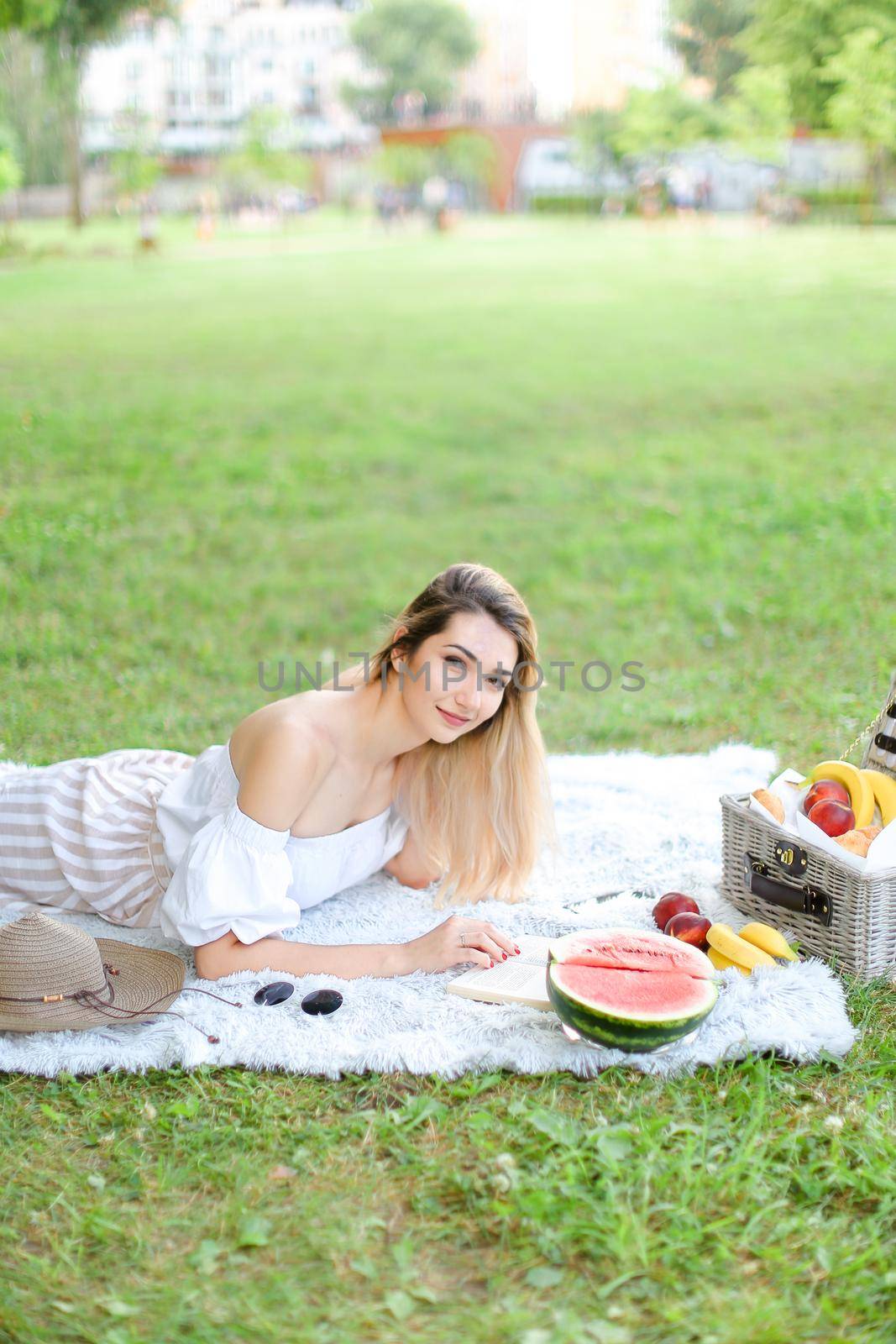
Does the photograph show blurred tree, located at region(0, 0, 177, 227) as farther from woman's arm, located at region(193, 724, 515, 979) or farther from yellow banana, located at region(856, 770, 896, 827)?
yellow banana, located at region(856, 770, 896, 827)

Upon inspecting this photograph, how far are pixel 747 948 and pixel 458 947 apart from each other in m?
0.79

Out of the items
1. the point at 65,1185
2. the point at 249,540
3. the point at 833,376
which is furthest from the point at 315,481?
the point at 65,1185

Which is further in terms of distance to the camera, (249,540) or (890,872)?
(249,540)

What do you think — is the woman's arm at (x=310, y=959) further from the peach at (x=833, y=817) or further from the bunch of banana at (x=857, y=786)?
the bunch of banana at (x=857, y=786)

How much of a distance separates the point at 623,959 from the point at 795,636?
4.00m

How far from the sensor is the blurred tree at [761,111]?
430 inches

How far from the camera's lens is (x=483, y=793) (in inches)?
146

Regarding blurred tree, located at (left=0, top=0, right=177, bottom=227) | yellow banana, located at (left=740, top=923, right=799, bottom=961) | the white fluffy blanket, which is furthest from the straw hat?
blurred tree, located at (left=0, top=0, right=177, bottom=227)

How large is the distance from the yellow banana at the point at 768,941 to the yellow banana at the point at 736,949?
2 centimetres

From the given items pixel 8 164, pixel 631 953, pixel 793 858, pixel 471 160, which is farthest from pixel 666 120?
pixel 471 160

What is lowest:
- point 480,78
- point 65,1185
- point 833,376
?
point 65,1185

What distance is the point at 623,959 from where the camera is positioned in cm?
309

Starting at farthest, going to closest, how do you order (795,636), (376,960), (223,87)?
1. (223,87)
2. (795,636)
3. (376,960)

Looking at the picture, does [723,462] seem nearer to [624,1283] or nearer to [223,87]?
[624,1283]
